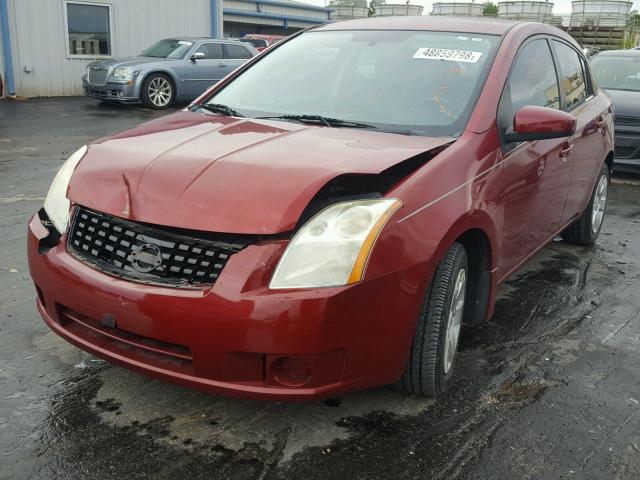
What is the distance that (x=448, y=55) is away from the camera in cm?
359

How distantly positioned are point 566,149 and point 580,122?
0.46 m

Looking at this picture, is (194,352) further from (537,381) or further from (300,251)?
(537,381)

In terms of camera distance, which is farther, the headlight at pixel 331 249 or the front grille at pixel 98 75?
the front grille at pixel 98 75

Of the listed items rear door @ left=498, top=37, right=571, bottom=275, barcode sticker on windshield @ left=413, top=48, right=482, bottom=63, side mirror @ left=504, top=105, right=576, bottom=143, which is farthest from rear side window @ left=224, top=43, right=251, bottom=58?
side mirror @ left=504, top=105, right=576, bottom=143

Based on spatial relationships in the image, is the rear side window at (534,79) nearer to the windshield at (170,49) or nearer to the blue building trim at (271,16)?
the windshield at (170,49)

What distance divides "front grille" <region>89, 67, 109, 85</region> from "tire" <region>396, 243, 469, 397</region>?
13.0m

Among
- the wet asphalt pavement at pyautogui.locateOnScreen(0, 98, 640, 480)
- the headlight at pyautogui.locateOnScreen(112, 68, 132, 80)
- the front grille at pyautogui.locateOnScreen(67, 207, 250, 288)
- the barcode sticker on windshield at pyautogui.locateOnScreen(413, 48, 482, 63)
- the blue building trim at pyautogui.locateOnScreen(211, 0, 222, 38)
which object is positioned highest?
the blue building trim at pyautogui.locateOnScreen(211, 0, 222, 38)

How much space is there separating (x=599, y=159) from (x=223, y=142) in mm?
3285

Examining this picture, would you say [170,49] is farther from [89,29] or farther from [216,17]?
[216,17]

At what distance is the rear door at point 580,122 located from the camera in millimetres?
4391

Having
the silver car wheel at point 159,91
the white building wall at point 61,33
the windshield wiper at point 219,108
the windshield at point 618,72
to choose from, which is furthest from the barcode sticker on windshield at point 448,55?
the white building wall at point 61,33

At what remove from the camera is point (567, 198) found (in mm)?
4340

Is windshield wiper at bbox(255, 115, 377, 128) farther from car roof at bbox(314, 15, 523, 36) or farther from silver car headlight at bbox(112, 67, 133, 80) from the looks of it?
silver car headlight at bbox(112, 67, 133, 80)

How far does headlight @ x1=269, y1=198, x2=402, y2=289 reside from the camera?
234 cm
